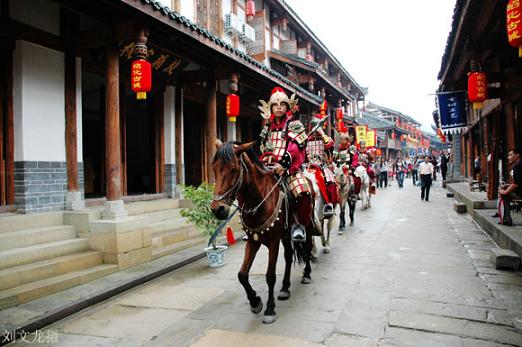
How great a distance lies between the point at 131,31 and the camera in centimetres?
633

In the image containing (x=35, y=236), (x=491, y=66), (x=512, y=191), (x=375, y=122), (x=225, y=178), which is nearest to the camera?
(x=225, y=178)

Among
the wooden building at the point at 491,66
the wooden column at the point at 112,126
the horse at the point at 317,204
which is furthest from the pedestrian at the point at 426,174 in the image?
the wooden column at the point at 112,126

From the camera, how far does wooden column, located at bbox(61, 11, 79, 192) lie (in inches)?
277

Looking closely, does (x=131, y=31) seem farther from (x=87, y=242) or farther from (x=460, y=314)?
(x=460, y=314)

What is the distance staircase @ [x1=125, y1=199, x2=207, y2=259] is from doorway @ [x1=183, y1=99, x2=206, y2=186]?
305 centimetres

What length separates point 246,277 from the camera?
13.4 ft

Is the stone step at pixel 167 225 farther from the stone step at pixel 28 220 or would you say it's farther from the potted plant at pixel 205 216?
the stone step at pixel 28 220

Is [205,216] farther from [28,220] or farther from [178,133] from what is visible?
[178,133]

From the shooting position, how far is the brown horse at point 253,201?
3.74 m

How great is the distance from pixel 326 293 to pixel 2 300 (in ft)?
12.9

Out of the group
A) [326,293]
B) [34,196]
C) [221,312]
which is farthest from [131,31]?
[326,293]

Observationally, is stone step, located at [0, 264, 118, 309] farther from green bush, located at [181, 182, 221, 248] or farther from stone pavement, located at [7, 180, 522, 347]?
green bush, located at [181, 182, 221, 248]

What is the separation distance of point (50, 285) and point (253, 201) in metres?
3.09

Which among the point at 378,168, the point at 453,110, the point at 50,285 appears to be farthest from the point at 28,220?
the point at 378,168
